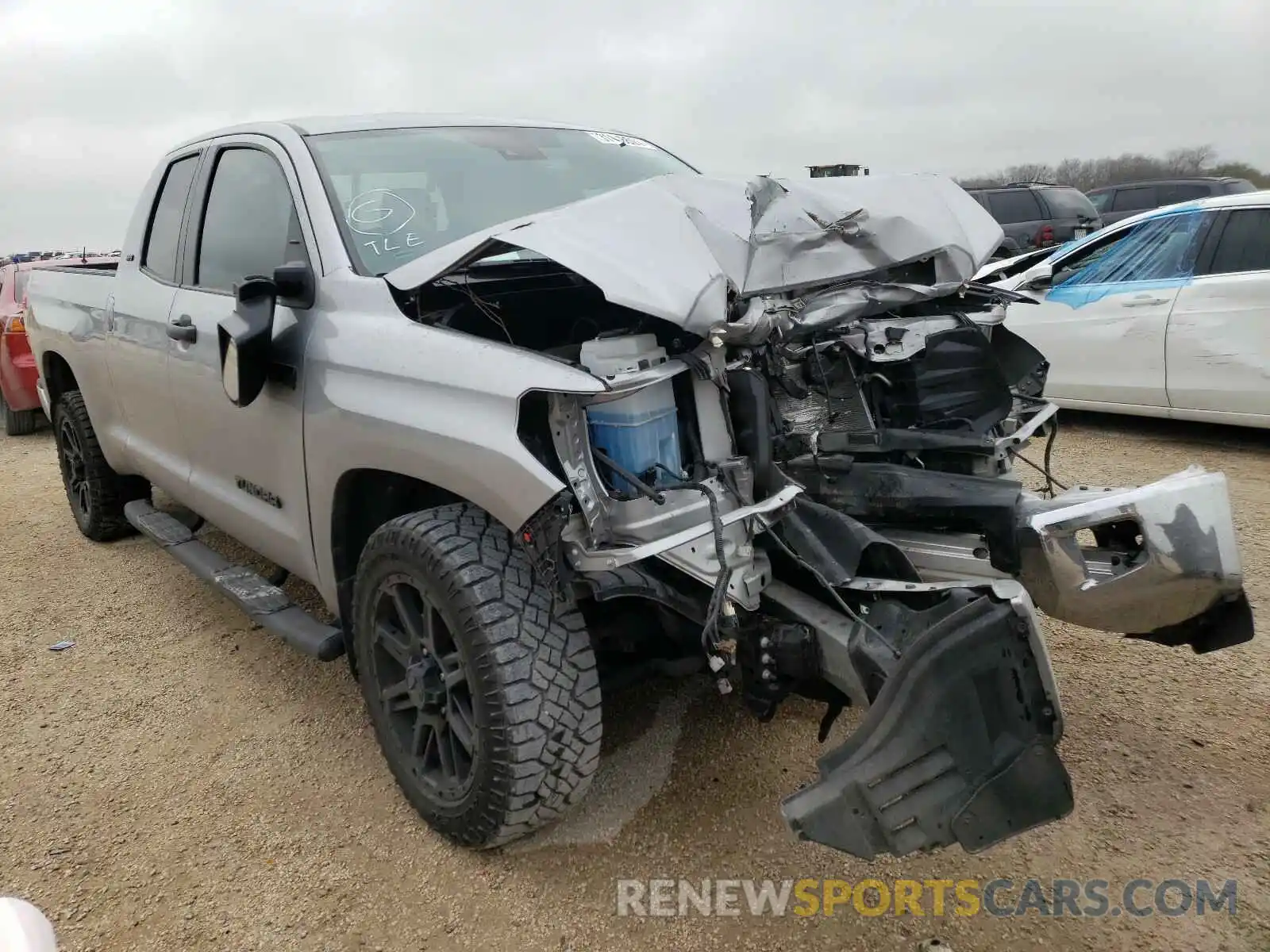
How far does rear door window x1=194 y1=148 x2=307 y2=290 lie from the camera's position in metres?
2.98

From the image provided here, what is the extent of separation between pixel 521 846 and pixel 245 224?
2.32 m

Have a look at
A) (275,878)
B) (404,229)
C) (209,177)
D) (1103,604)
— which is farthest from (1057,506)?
(209,177)

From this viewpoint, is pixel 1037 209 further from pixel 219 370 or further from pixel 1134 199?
pixel 219 370

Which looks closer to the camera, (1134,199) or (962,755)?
(962,755)

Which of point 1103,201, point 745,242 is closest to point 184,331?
point 745,242

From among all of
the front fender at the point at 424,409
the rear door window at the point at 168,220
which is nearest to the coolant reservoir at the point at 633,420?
the front fender at the point at 424,409

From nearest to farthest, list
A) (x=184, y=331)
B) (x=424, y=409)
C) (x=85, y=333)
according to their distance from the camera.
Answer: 1. (x=424, y=409)
2. (x=184, y=331)
3. (x=85, y=333)

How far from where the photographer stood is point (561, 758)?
7.27 feet

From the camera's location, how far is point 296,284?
8.66ft

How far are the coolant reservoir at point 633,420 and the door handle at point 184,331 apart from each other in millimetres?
1751

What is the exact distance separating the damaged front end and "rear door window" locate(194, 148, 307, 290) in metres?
0.70

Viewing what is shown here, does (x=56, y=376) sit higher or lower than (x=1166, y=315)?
higher

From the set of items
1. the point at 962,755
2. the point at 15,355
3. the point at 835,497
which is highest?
the point at 15,355

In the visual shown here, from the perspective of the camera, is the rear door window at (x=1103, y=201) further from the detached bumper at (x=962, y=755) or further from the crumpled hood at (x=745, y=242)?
the detached bumper at (x=962, y=755)
